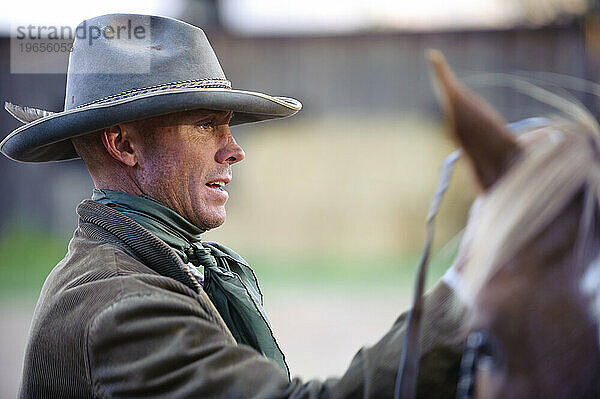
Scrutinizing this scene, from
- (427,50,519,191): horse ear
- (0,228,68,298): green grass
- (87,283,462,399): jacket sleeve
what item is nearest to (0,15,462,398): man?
(87,283,462,399): jacket sleeve

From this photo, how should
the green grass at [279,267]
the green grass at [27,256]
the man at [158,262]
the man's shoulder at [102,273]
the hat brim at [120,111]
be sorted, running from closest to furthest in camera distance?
the man at [158,262] → the man's shoulder at [102,273] → the hat brim at [120,111] → the green grass at [27,256] → the green grass at [279,267]

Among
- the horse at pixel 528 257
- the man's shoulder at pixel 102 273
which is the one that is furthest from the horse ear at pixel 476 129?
the man's shoulder at pixel 102 273

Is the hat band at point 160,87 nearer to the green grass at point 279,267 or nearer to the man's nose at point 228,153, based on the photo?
the man's nose at point 228,153

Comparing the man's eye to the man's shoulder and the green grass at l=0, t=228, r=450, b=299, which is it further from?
the green grass at l=0, t=228, r=450, b=299

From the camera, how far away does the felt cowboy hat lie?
46.8 inches

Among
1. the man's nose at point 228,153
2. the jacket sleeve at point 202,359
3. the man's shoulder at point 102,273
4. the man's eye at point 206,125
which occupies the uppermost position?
the man's eye at point 206,125

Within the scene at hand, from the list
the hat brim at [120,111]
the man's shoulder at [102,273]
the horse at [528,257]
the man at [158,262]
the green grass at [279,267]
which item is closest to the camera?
the horse at [528,257]

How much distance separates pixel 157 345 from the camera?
2.98 ft

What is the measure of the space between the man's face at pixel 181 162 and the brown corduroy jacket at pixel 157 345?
0.15m

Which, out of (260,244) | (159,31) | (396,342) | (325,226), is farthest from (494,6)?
(396,342)

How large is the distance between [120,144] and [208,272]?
289 mm

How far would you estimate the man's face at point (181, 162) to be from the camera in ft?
4.08

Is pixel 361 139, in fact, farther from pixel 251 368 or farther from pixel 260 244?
pixel 251 368

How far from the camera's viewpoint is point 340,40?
6828mm
